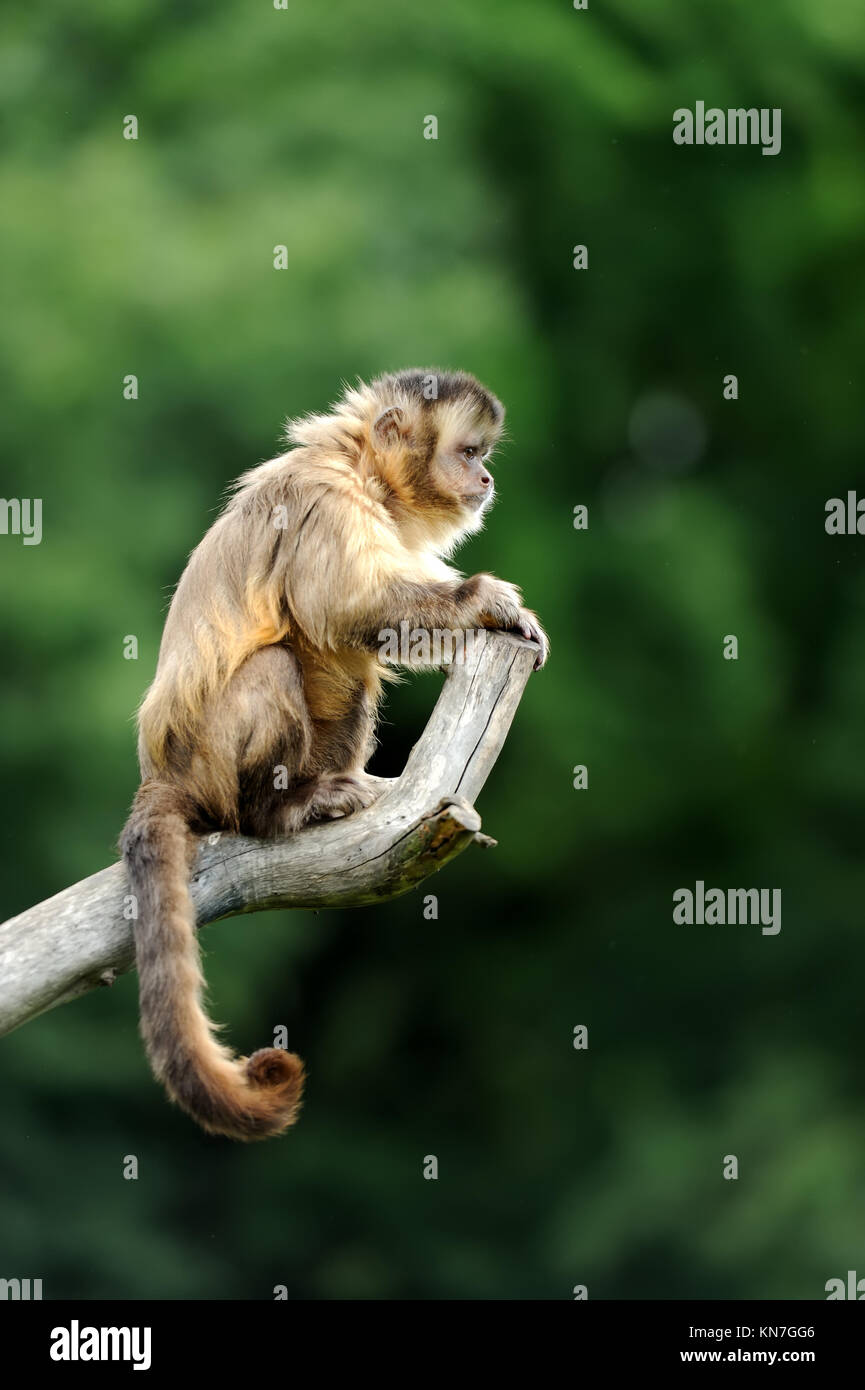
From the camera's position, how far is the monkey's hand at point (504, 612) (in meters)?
5.49

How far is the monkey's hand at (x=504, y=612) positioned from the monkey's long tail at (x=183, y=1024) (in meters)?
1.29

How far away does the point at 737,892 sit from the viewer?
31.6 ft

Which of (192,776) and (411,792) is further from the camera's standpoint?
(192,776)

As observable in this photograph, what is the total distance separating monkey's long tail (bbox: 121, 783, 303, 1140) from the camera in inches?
189

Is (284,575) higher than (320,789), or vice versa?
(284,575)

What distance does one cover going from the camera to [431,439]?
616 centimetres

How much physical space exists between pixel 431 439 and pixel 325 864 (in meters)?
1.81

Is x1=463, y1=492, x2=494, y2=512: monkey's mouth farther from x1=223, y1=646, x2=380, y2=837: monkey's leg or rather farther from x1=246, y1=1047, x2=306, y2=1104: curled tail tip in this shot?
x1=246, y1=1047, x2=306, y2=1104: curled tail tip

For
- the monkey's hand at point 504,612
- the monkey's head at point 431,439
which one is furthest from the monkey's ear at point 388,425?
the monkey's hand at point 504,612

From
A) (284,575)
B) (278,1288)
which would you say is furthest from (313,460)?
(278,1288)

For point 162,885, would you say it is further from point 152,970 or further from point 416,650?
point 416,650

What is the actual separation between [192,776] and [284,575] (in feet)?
2.56

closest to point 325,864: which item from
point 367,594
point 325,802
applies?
point 325,802

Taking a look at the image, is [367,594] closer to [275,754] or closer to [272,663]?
[272,663]
